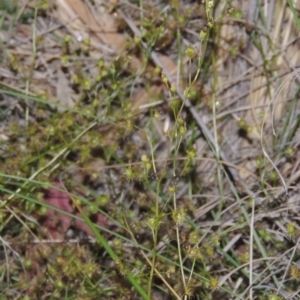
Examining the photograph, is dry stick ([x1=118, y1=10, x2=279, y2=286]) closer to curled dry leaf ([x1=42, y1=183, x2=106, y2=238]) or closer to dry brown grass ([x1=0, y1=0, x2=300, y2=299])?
dry brown grass ([x1=0, y1=0, x2=300, y2=299])

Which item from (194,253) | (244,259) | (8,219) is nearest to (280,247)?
(244,259)

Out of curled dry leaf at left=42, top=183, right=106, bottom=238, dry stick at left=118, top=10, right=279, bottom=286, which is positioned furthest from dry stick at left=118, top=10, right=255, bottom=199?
curled dry leaf at left=42, top=183, right=106, bottom=238

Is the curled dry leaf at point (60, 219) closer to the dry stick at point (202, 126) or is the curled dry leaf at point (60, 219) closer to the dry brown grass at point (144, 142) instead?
the dry brown grass at point (144, 142)

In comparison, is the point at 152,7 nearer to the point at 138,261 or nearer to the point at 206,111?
the point at 206,111

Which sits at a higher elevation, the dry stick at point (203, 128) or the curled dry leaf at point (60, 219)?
the dry stick at point (203, 128)

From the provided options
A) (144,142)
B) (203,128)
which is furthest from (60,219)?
(203,128)

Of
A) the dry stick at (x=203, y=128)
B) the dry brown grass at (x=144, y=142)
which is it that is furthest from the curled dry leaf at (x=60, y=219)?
the dry stick at (x=203, y=128)

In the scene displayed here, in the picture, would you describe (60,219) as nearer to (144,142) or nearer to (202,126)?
(144,142)

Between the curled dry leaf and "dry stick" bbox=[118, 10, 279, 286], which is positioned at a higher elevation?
"dry stick" bbox=[118, 10, 279, 286]
